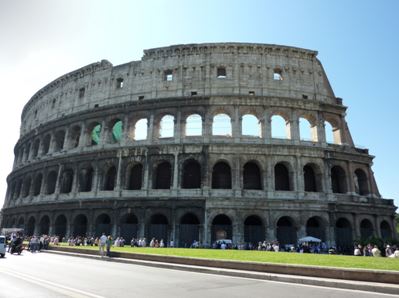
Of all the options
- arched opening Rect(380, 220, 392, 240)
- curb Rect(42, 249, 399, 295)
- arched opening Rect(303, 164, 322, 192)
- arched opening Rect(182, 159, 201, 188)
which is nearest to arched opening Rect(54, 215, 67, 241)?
arched opening Rect(182, 159, 201, 188)

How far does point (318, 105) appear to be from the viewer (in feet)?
93.7

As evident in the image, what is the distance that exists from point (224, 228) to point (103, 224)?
11.3 metres

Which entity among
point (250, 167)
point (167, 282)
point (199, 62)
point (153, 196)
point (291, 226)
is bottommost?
point (167, 282)

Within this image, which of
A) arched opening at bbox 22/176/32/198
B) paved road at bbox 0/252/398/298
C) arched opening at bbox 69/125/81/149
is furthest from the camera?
arched opening at bbox 22/176/32/198

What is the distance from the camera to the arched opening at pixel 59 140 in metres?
34.7

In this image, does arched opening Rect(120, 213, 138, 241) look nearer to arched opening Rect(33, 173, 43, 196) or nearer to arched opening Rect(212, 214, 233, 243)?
arched opening Rect(212, 214, 233, 243)

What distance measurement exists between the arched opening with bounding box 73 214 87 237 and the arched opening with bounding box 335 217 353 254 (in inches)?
925

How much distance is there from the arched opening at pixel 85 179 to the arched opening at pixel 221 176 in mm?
12679

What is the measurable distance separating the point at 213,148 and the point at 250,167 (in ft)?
13.2

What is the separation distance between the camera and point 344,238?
2602 centimetres

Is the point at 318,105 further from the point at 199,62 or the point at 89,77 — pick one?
the point at 89,77

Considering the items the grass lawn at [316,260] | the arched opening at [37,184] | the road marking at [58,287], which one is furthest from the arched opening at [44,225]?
the road marking at [58,287]

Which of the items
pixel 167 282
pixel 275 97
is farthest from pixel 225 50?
pixel 167 282

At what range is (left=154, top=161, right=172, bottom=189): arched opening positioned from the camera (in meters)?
27.9
